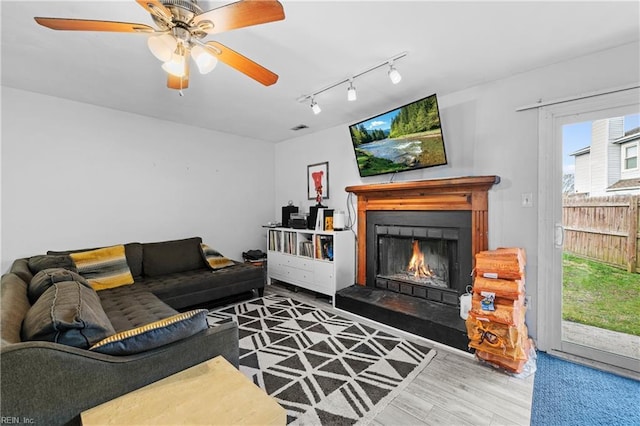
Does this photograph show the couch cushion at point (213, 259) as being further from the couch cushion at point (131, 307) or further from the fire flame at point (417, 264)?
the fire flame at point (417, 264)

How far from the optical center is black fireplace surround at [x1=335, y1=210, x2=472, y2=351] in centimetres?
257

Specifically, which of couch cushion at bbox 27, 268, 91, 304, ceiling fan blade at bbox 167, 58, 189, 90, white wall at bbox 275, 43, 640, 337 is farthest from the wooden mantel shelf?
couch cushion at bbox 27, 268, 91, 304

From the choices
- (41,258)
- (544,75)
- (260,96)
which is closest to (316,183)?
(260,96)

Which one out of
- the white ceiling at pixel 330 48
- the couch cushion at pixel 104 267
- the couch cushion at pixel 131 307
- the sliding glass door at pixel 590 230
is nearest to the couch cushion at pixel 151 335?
the couch cushion at pixel 131 307

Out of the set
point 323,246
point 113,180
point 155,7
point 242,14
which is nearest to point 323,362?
point 323,246

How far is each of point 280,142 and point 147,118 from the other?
2.02 metres

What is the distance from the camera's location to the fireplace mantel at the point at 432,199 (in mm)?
2604

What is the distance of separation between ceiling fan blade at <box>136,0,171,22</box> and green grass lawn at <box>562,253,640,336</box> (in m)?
3.25

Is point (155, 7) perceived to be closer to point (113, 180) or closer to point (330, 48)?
point (330, 48)

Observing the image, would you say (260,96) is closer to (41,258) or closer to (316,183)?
(316,183)

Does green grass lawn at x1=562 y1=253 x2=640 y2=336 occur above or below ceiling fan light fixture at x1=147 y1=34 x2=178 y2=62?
below

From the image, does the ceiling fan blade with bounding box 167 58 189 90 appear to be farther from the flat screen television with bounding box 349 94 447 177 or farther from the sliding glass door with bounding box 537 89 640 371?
the sliding glass door with bounding box 537 89 640 371

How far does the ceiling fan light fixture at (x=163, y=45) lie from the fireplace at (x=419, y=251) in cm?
232

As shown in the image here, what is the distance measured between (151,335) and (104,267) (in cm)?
227
